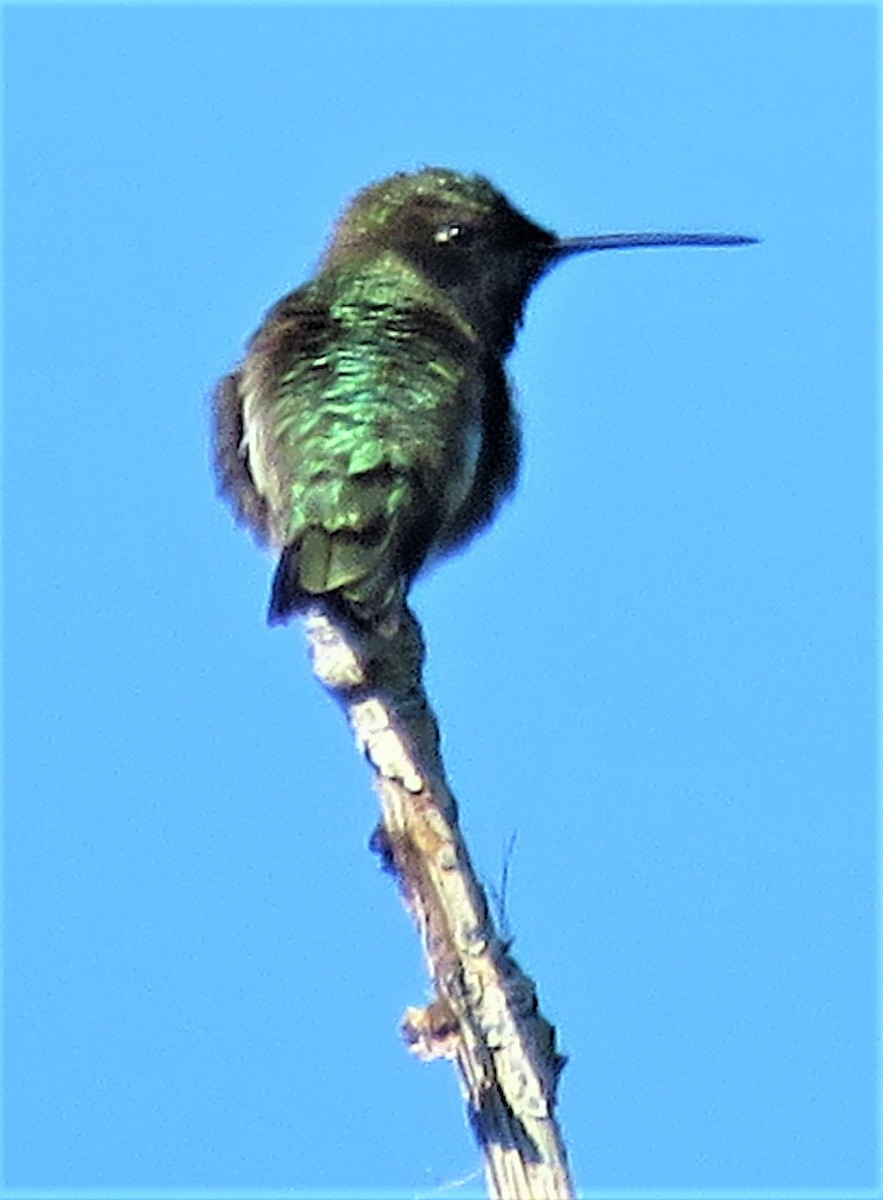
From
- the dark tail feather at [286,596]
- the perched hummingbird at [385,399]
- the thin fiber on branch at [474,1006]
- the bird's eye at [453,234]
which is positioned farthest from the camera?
the bird's eye at [453,234]

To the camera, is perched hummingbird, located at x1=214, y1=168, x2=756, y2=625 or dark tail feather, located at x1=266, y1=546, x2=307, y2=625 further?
perched hummingbird, located at x1=214, y1=168, x2=756, y2=625

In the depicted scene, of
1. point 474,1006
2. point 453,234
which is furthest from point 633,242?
point 474,1006

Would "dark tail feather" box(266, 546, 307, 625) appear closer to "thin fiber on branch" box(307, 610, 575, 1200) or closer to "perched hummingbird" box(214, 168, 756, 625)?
"perched hummingbird" box(214, 168, 756, 625)

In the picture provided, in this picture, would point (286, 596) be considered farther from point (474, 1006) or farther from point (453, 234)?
point (453, 234)

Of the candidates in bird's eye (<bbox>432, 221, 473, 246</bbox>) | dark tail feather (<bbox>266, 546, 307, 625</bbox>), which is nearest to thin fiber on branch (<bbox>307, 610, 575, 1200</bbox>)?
dark tail feather (<bbox>266, 546, 307, 625</bbox>)

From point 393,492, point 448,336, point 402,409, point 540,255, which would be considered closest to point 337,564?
point 393,492

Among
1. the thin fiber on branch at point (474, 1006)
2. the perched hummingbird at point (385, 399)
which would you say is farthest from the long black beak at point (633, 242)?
the thin fiber on branch at point (474, 1006)

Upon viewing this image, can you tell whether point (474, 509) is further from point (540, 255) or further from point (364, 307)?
point (540, 255)

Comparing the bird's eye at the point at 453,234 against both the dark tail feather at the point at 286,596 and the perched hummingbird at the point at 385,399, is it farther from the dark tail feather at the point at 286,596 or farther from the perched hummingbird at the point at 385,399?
the dark tail feather at the point at 286,596
